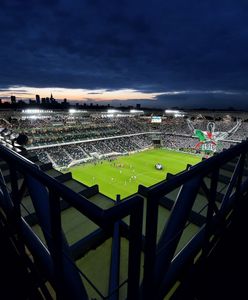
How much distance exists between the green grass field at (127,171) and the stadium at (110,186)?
0.62 ft

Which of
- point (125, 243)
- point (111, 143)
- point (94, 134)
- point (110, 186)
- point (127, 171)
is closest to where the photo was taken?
point (125, 243)

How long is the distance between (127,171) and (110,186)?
850 centimetres

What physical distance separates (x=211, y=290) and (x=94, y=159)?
44098 mm

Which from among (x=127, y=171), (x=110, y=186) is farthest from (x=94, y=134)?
(x=110, y=186)

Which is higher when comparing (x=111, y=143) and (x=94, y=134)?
(x=94, y=134)

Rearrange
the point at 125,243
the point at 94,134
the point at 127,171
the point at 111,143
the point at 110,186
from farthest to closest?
1. the point at 94,134
2. the point at 111,143
3. the point at 127,171
4. the point at 110,186
5. the point at 125,243

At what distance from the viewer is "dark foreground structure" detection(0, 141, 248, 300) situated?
1.85 m

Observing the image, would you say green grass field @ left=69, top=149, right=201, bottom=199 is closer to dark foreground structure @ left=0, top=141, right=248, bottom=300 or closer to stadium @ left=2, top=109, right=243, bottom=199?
stadium @ left=2, top=109, right=243, bottom=199

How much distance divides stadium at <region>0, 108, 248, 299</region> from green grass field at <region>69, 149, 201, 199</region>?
189mm

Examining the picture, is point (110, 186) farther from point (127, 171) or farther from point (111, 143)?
point (111, 143)

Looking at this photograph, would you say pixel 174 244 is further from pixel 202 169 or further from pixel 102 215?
pixel 102 215

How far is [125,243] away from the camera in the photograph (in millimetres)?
4398

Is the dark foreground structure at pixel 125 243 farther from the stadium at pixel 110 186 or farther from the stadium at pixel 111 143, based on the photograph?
the stadium at pixel 111 143

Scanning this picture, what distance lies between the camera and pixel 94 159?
4653 centimetres
